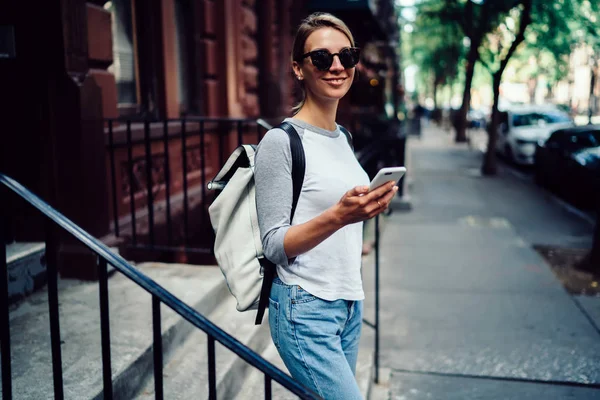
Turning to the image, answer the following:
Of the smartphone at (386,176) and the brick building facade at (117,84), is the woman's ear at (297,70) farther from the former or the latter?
the brick building facade at (117,84)

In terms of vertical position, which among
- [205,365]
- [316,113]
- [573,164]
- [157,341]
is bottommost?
[205,365]

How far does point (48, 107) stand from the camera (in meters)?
4.16

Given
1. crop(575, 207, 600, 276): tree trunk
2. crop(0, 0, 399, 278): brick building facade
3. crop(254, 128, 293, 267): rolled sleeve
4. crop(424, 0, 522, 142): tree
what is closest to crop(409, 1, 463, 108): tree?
crop(424, 0, 522, 142): tree

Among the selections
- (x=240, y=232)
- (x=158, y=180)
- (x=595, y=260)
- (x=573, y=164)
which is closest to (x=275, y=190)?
(x=240, y=232)

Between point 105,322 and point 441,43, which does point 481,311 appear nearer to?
point 105,322

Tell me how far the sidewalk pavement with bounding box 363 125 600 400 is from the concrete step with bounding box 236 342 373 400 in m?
0.21

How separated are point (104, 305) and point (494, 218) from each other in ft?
27.3

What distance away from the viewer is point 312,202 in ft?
6.15

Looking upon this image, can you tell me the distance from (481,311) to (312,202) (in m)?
3.77

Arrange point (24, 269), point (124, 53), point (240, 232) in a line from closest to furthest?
1. point (240, 232)
2. point (24, 269)
3. point (124, 53)

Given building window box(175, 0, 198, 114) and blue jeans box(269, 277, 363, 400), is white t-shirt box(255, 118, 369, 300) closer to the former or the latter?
blue jeans box(269, 277, 363, 400)

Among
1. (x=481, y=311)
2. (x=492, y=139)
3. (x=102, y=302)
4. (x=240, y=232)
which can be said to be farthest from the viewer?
(x=492, y=139)

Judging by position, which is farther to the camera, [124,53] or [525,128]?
[525,128]

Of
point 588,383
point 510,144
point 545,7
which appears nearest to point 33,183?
point 588,383
